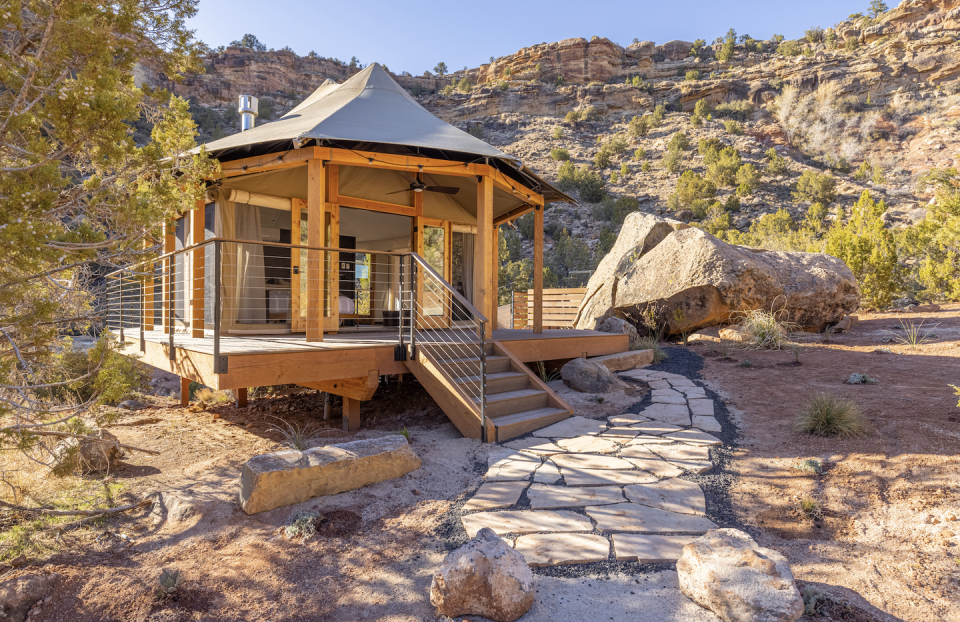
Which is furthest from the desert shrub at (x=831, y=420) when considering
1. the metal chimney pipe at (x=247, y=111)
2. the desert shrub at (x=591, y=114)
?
the desert shrub at (x=591, y=114)

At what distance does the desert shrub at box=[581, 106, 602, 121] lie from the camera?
39.8 metres

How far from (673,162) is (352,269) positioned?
2828 centimetres

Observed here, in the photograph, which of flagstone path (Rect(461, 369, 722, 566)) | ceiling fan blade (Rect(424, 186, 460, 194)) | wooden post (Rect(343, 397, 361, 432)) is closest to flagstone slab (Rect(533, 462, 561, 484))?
flagstone path (Rect(461, 369, 722, 566))

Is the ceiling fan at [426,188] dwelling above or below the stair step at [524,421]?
above

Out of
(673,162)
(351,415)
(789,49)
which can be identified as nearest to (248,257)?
(351,415)

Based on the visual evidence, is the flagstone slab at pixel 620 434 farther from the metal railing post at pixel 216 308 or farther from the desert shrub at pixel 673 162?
the desert shrub at pixel 673 162

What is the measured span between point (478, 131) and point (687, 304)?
109ft

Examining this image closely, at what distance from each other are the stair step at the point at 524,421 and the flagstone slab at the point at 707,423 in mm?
1194

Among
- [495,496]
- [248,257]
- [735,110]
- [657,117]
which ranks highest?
[735,110]

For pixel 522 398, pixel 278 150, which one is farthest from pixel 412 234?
pixel 522 398

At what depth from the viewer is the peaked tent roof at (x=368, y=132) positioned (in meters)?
5.14

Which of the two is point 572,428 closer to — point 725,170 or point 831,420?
point 831,420

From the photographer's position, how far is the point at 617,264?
10250 mm

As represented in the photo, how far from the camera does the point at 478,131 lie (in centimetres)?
3822
